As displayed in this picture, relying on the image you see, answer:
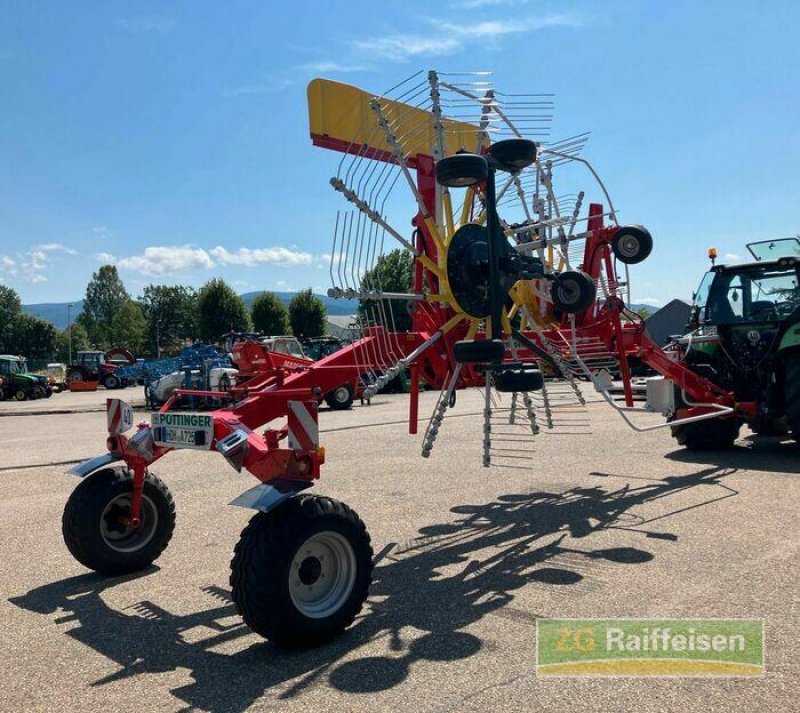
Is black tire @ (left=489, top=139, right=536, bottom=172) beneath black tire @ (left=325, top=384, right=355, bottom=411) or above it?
A: above

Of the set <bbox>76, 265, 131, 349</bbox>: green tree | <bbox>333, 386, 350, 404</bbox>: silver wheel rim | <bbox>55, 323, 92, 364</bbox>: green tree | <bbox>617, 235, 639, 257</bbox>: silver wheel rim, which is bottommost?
<bbox>333, 386, 350, 404</bbox>: silver wheel rim

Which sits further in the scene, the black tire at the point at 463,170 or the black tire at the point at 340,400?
the black tire at the point at 340,400

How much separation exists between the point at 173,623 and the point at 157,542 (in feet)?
4.10

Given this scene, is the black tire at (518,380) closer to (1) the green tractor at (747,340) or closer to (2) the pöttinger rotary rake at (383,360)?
(2) the pöttinger rotary rake at (383,360)

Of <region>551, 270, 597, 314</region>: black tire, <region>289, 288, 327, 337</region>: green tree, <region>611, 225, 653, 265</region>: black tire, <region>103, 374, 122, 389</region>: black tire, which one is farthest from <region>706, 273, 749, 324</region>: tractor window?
<region>289, 288, 327, 337</region>: green tree

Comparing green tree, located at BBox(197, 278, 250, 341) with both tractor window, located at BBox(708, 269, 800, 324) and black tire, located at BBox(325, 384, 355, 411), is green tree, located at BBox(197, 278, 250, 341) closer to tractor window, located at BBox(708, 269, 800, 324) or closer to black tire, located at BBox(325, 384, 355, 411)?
black tire, located at BBox(325, 384, 355, 411)

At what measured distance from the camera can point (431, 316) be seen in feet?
18.6

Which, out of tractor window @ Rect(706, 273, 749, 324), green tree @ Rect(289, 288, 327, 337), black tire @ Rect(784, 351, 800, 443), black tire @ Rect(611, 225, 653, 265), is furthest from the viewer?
green tree @ Rect(289, 288, 327, 337)

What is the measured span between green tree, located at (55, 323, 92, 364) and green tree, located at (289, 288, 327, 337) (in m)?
40.9

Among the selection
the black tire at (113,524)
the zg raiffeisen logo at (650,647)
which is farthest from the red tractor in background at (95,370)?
the zg raiffeisen logo at (650,647)

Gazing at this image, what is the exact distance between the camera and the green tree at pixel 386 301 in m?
5.38

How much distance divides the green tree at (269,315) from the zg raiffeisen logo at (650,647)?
64391mm

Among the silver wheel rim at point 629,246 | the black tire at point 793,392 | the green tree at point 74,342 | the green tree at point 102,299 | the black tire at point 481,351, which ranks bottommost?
the black tire at point 793,392

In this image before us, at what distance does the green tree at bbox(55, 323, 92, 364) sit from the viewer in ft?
308
